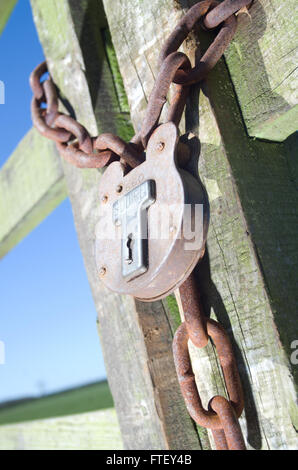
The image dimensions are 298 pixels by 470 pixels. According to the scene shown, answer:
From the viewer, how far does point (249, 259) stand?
0.77 m

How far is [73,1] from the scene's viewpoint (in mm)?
1253

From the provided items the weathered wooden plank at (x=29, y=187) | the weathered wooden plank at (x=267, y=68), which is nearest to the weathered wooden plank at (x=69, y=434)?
the weathered wooden plank at (x=29, y=187)

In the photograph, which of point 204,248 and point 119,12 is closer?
point 204,248

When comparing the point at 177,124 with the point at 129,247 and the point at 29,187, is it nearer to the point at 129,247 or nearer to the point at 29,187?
the point at 129,247

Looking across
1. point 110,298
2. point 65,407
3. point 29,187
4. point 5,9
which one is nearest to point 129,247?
point 110,298

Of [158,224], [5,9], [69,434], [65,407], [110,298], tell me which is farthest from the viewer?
[65,407]

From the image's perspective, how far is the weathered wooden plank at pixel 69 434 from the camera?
1.50m

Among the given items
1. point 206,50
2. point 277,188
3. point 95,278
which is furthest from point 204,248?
point 95,278

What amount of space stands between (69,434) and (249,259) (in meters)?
1.21

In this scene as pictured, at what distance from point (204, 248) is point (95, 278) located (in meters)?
0.46

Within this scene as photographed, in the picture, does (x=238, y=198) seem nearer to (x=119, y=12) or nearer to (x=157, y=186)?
(x=157, y=186)

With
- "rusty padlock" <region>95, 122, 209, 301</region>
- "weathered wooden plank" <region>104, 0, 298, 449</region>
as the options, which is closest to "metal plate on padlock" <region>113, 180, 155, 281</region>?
"rusty padlock" <region>95, 122, 209, 301</region>

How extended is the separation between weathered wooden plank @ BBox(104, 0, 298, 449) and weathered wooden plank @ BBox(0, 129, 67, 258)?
799mm

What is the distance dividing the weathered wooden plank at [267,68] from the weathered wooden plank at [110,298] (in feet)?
1.26
